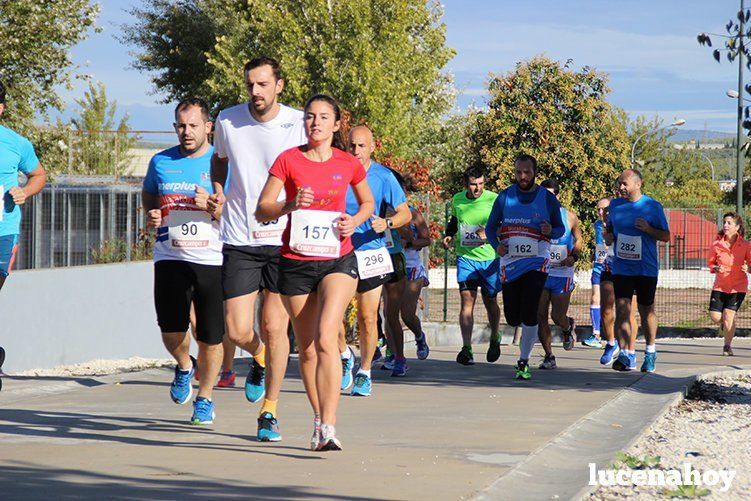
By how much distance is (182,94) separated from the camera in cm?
4897

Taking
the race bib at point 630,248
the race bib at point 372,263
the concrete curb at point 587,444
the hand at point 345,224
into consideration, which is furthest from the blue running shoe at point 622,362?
the hand at point 345,224

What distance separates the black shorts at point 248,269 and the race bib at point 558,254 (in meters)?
7.84

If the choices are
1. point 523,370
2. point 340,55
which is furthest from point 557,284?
point 340,55

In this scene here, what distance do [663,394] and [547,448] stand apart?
11.5 ft

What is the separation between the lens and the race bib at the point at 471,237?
1377 cm

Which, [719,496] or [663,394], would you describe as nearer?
[719,496]

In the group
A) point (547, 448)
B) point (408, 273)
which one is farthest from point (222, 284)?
point (408, 273)

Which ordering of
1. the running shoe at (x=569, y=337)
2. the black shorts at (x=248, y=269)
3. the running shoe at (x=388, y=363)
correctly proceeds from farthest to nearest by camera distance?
1. the running shoe at (x=569, y=337)
2. the running shoe at (x=388, y=363)
3. the black shorts at (x=248, y=269)

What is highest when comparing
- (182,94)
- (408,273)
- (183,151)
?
(182,94)

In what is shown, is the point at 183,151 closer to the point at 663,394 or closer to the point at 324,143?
the point at 324,143

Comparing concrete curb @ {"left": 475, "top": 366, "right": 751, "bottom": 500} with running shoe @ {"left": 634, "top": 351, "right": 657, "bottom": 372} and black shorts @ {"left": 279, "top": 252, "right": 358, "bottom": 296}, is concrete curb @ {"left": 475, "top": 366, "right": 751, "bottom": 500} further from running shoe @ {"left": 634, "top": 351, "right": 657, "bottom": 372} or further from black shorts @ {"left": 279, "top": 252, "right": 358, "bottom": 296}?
black shorts @ {"left": 279, "top": 252, "right": 358, "bottom": 296}

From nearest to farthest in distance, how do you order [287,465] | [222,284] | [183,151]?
[287,465] → [222,284] → [183,151]

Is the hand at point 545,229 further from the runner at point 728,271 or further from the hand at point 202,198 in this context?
the runner at point 728,271

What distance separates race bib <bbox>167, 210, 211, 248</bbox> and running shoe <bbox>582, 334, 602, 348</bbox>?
32.6ft
